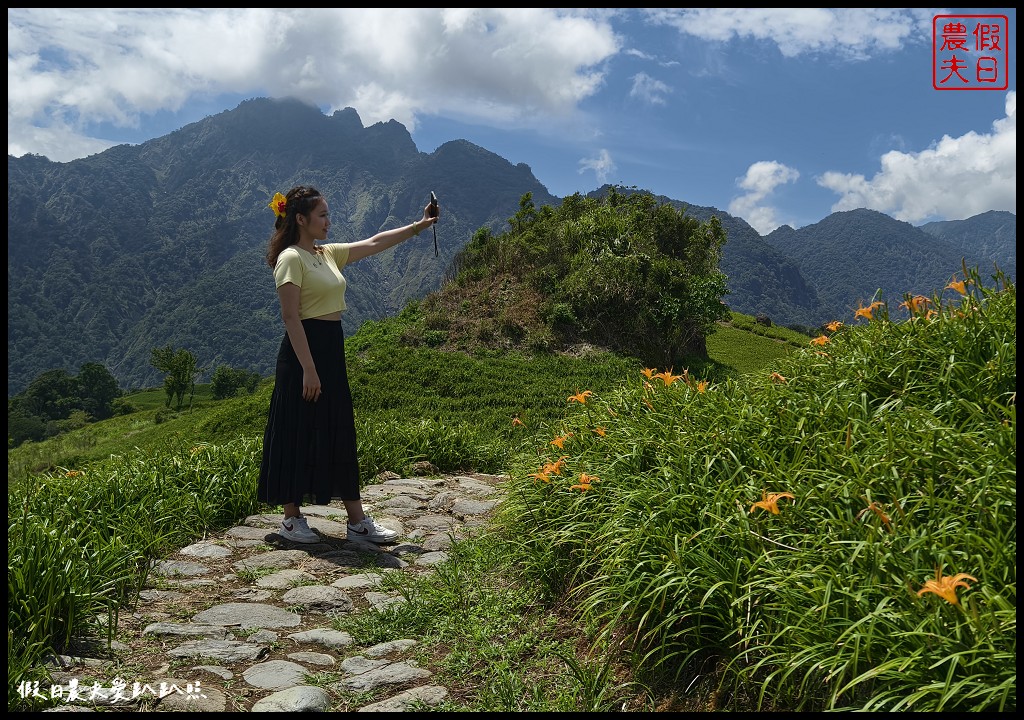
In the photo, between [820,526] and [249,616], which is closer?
[820,526]

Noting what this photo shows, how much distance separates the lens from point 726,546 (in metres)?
2.63

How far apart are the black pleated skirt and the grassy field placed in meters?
0.77

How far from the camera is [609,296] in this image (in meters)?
15.5

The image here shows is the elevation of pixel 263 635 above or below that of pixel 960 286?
below

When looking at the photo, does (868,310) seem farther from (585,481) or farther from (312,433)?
(312,433)

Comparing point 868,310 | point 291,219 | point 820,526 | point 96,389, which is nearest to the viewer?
point 820,526

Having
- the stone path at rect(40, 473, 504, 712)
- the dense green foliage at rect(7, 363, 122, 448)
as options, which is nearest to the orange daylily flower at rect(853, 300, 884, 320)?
A: the stone path at rect(40, 473, 504, 712)

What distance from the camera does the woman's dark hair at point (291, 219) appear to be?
171 inches

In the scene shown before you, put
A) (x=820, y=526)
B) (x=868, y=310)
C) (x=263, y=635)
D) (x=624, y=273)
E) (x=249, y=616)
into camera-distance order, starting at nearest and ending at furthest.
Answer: (x=820, y=526) < (x=263, y=635) < (x=249, y=616) < (x=868, y=310) < (x=624, y=273)

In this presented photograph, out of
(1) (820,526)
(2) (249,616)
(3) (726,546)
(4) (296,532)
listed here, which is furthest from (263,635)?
(1) (820,526)

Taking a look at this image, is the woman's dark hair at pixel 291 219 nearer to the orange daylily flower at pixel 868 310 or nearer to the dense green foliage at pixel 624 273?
the orange daylily flower at pixel 868 310

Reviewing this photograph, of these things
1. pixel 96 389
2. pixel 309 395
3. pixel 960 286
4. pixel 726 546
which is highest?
pixel 960 286

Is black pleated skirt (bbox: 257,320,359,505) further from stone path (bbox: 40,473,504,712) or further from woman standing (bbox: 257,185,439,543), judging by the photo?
stone path (bbox: 40,473,504,712)

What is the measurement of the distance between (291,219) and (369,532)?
2070mm
